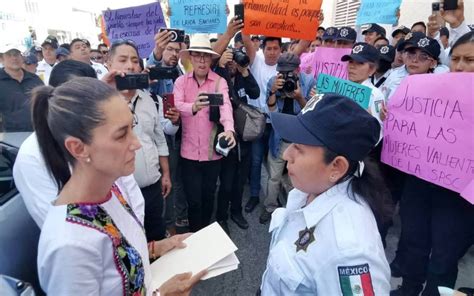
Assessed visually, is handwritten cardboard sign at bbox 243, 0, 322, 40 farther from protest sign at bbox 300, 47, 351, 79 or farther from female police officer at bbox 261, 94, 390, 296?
female police officer at bbox 261, 94, 390, 296

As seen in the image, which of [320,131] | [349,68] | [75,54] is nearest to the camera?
[320,131]

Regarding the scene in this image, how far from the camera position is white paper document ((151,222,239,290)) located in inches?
57.7

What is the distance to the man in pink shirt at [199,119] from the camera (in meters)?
2.77

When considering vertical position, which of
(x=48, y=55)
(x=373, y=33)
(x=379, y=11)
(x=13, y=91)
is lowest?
(x=13, y=91)

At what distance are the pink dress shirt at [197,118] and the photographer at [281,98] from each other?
0.56m

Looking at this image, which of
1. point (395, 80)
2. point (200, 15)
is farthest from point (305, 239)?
point (200, 15)

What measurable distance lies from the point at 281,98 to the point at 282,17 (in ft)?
2.78

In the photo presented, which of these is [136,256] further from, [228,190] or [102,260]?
[228,190]

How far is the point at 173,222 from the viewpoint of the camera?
3381 mm

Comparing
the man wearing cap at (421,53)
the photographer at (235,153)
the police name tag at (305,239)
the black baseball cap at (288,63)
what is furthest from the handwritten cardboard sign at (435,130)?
the photographer at (235,153)

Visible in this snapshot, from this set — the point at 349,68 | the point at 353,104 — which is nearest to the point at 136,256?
the point at 353,104

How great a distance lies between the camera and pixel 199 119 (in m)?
2.80

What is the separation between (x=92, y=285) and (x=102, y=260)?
76 millimetres

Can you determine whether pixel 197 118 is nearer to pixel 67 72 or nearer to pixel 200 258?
pixel 67 72
